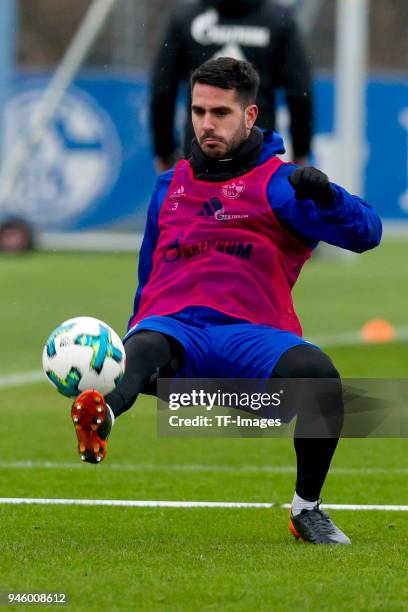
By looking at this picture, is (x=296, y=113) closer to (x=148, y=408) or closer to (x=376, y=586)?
(x=148, y=408)

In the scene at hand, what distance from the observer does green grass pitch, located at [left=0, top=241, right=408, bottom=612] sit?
486 cm

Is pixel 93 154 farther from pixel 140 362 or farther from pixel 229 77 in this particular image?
pixel 140 362

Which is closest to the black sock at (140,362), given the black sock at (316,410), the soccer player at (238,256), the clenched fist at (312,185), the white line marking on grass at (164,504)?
the soccer player at (238,256)

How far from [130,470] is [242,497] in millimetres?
864

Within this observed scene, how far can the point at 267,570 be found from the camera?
5.19m

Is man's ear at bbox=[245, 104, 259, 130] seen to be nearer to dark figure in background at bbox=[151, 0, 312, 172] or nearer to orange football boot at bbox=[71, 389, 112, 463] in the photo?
orange football boot at bbox=[71, 389, 112, 463]

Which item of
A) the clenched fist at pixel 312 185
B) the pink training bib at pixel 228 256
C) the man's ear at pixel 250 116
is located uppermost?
the man's ear at pixel 250 116

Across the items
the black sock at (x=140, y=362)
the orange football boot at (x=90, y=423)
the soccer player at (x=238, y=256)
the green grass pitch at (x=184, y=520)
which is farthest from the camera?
the soccer player at (x=238, y=256)

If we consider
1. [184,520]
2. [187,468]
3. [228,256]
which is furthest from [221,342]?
[187,468]

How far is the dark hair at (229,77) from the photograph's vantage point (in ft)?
19.9

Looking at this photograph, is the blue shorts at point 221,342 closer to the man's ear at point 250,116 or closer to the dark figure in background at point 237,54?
the man's ear at point 250,116

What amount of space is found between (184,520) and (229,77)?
167 centimetres

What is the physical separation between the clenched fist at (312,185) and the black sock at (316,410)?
0.52 metres

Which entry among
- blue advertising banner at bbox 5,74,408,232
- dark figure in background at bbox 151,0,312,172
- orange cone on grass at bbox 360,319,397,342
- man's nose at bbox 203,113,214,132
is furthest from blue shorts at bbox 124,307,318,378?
blue advertising banner at bbox 5,74,408,232
